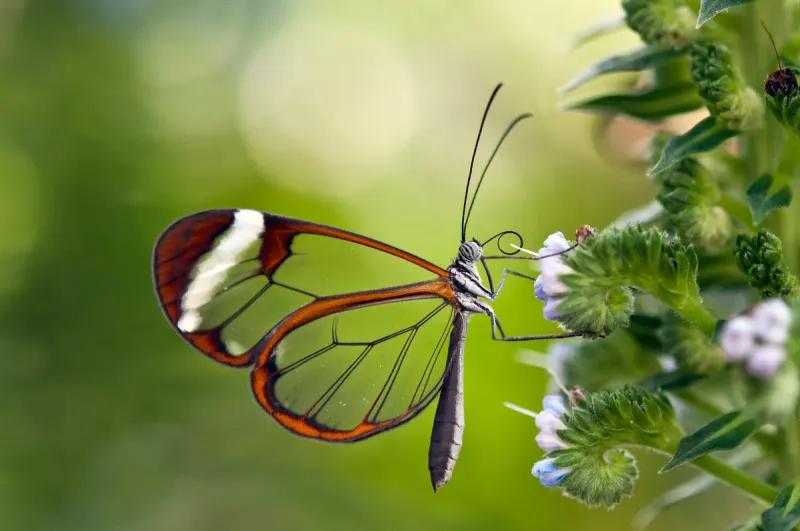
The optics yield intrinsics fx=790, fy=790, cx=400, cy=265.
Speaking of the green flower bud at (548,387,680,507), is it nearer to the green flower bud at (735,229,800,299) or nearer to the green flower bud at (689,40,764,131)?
the green flower bud at (735,229,800,299)

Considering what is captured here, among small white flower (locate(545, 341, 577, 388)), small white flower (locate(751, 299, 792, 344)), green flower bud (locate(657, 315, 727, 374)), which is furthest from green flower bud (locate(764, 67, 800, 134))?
small white flower (locate(545, 341, 577, 388))

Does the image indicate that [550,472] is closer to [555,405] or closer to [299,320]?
[555,405]

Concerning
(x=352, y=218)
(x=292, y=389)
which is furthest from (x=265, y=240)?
(x=352, y=218)

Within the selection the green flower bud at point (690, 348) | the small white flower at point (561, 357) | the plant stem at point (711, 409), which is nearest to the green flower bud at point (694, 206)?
the green flower bud at point (690, 348)

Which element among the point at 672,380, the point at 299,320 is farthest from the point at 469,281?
the point at 672,380

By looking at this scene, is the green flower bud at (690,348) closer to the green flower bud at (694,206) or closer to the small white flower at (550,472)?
the green flower bud at (694,206)

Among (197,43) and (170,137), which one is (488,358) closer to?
(170,137)
